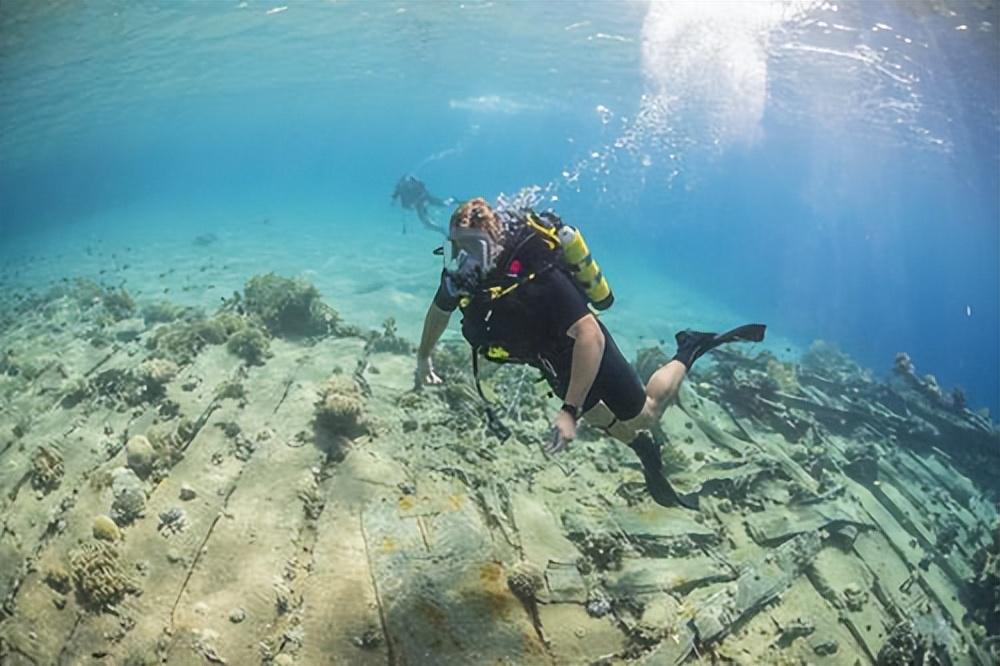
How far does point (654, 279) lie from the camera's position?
50.4m

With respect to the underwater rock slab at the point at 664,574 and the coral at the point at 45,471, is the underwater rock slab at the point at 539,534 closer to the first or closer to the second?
the underwater rock slab at the point at 664,574

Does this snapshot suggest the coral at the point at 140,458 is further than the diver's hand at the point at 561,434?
Yes

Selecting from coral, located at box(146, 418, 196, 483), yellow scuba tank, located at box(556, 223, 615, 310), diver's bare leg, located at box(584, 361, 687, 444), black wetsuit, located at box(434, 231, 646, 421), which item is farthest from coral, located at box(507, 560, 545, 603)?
coral, located at box(146, 418, 196, 483)

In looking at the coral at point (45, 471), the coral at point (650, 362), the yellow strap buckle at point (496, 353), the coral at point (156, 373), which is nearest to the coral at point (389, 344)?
the coral at point (156, 373)

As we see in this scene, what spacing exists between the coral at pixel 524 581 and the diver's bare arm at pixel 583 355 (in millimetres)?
2336

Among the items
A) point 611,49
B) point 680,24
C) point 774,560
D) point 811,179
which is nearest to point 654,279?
point 611,49

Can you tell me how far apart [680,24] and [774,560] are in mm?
25794

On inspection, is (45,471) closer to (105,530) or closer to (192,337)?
(105,530)

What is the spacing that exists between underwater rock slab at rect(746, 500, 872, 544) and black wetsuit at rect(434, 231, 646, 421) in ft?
14.9

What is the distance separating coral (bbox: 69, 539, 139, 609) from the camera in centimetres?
514

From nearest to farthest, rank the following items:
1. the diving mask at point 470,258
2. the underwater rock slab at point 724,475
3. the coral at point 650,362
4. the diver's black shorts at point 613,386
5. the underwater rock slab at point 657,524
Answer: the diving mask at point 470,258 < the diver's black shorts at point 613,386 < the underwater rock slab at point 657,524 < the underwater rock slab at point 724,475 < the coral at point 650,362

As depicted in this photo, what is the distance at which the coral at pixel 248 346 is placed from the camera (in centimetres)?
1073

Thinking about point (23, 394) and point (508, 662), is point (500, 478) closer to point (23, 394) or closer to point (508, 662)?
point (508, 662)

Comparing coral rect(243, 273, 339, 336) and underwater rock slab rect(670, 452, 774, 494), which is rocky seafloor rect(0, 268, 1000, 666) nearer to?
underwater rock slab rect(670, 452, 774, 494)
